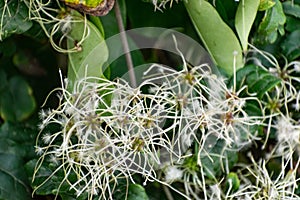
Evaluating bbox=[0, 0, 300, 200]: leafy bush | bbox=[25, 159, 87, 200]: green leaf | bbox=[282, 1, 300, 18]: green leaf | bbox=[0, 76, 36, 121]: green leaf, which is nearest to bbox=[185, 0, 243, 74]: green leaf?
bbox=[0, 0, 300, 200]: leafy bush

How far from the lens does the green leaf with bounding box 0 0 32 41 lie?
2.99 ft

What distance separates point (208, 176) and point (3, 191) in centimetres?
27

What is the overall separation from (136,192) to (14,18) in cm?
26

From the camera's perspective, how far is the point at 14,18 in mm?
916

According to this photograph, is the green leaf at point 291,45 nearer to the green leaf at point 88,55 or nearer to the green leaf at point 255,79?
the green leaf at point 255,79

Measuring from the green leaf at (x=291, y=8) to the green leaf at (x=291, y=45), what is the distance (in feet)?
0.10

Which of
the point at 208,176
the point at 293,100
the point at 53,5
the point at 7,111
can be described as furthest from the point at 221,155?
the point at 7,111

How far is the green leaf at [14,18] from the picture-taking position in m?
0.91

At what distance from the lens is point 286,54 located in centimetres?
103

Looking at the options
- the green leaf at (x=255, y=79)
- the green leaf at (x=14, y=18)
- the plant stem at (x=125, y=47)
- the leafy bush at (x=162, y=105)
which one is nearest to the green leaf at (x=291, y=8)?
the leafy bush at (x=162, y=105)

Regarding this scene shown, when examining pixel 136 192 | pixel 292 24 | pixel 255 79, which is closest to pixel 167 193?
pixel 136 192

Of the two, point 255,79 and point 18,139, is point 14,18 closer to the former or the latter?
point 18,139

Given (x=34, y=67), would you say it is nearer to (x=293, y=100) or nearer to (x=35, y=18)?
(x=35, y=18)

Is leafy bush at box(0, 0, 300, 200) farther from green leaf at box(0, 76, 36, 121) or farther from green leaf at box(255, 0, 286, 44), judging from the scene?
green leaf at box(0, 76, 36, 121)
